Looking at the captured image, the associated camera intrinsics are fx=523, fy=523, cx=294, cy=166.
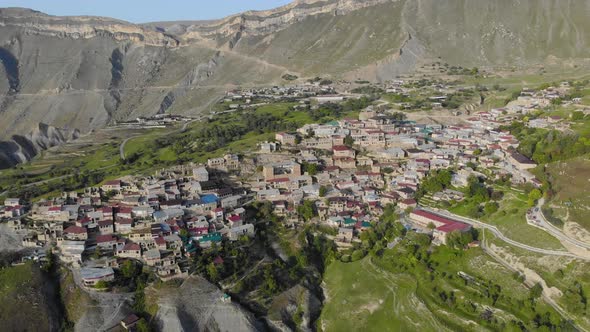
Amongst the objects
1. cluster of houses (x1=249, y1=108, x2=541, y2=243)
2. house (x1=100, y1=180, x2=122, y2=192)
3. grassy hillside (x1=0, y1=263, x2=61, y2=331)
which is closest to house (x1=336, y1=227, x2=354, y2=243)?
cluster of houses (x1=249, y1=108, x2=541, y2=243)

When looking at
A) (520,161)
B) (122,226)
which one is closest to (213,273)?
(122,226)

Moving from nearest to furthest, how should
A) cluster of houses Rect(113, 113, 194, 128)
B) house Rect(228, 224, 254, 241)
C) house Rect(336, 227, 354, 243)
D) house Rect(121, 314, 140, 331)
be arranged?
house Rect(121, 314, 140, 331)
house Rect(228, 224, 254, 241)
house Rect(336, 227, 354, 243)
cluster of houses Rect(113, 113, 194, 128)

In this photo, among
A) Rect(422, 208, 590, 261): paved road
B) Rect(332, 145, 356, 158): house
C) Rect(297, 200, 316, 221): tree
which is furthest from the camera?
Rect(332, 145, 356, 158): house

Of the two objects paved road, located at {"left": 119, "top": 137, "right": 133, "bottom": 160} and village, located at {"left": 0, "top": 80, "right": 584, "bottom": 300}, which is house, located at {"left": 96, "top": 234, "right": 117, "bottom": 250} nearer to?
village, located at {"left": 0, "top": 80, "right": 584, "bottom": 300}

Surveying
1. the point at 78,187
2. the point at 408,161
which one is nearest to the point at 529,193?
the point at 408,161

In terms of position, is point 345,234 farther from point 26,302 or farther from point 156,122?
point 156,122
